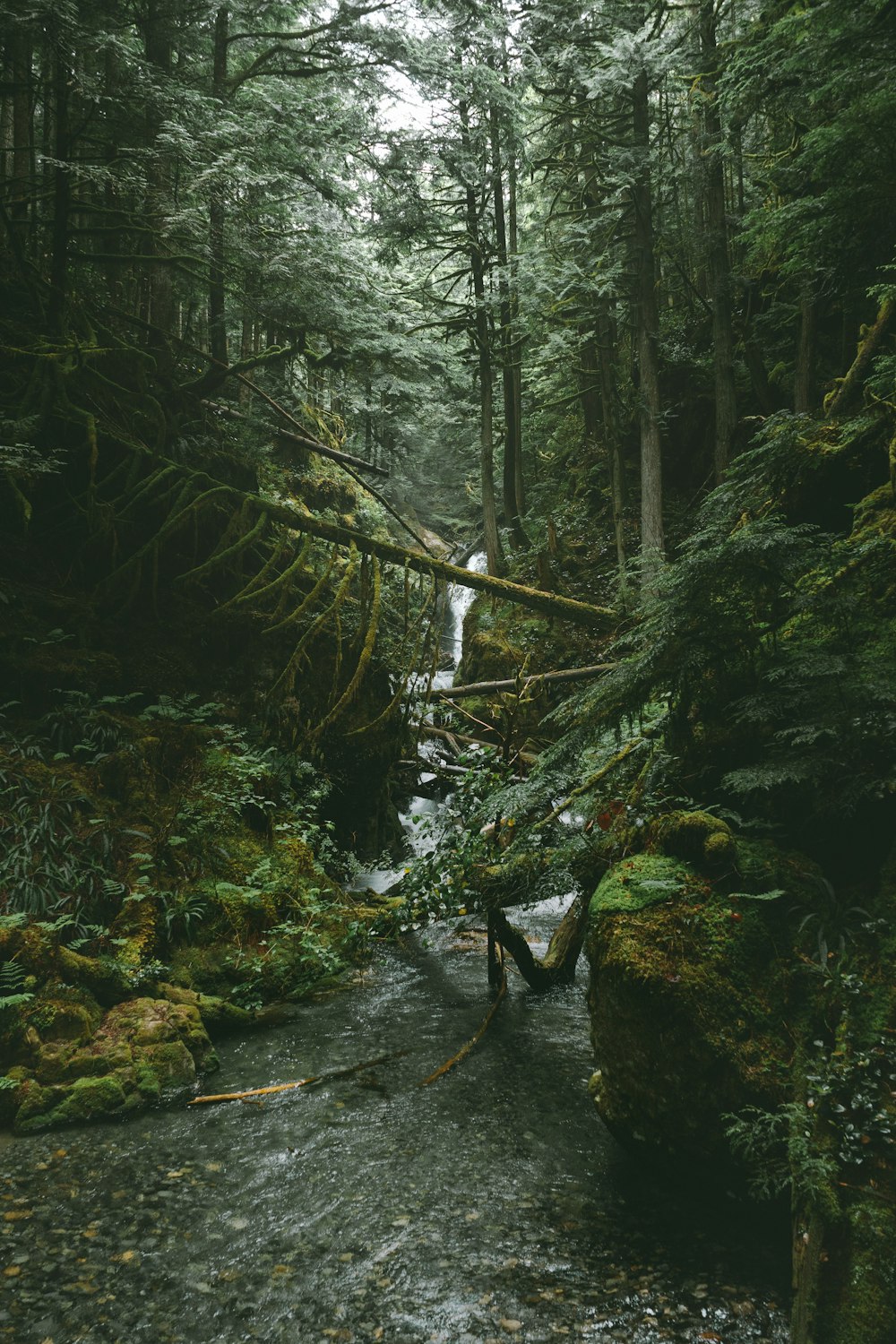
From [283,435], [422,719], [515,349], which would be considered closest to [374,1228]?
[422,719]

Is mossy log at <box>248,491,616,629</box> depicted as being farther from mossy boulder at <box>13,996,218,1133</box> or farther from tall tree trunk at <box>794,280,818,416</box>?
mossy boulder at <box>13,996,218,1133</box>

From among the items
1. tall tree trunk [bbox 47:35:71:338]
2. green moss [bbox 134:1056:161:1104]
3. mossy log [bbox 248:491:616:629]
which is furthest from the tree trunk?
green moss [bbox 134:1056:161:1104]

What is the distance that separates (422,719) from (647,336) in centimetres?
954

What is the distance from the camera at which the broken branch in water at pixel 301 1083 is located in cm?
Answer: 461

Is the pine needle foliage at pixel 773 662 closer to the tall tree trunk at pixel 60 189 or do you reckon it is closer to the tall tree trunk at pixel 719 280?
the tall tree trunk at pixel 60 189

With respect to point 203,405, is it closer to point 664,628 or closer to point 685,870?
point 664,628

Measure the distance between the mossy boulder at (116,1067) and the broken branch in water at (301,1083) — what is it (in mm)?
225

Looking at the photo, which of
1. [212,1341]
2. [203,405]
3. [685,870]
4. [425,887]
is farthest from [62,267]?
[212,1341]

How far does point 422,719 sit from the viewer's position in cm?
912

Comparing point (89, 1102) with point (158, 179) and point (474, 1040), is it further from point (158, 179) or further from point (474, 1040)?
point (158, 179)

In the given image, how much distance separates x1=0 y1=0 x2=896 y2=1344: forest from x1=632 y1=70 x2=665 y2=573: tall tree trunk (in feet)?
0.40

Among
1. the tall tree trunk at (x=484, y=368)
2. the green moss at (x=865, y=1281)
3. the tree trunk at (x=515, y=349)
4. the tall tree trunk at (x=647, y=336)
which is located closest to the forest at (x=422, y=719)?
the green moss at (x=865, y=1281)

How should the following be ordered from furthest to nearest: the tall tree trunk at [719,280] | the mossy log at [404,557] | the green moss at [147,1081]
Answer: the tall tree trunk at [719,280]
the mossy log at [404,557]
the green moss at [147,1081]

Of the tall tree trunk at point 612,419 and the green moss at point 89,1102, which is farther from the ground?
the tall tree trunk at point 612,419
